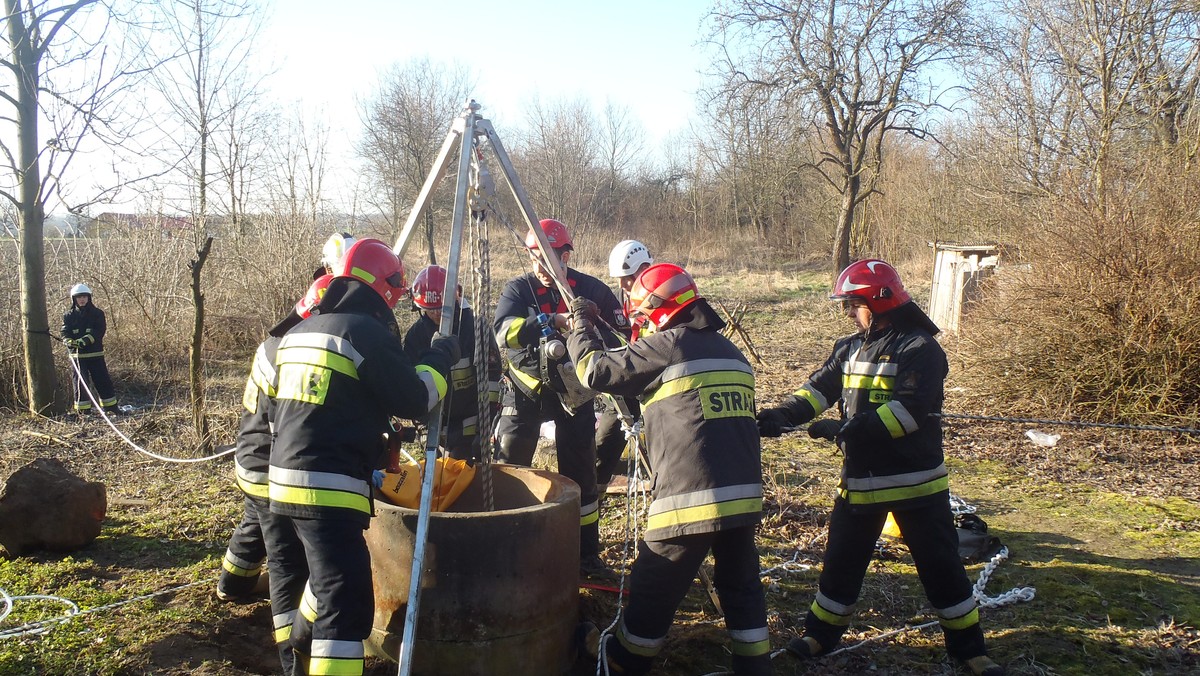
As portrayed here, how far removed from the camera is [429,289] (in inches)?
212

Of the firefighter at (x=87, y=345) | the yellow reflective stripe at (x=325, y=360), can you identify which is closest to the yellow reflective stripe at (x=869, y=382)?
the yellow reflective stripe at (x=325, y=360)

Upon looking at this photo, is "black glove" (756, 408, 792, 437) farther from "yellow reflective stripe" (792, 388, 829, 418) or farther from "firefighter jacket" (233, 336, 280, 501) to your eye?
"firefighter jacket" (233, 336, 280, 501)

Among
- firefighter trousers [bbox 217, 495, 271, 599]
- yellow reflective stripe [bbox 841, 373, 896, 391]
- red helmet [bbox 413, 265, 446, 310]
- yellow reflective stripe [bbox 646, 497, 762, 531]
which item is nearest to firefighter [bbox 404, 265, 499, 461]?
red helmet [bbox 413, 265, 446, 310]

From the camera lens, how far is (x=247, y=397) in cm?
415

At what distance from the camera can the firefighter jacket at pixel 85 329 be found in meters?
10.5

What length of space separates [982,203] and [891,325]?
15.0 metres

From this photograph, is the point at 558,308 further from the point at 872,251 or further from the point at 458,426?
the point at 872,251

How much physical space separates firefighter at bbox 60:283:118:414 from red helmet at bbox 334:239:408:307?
8.54m

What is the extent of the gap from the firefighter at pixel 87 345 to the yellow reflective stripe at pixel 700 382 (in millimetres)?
9372

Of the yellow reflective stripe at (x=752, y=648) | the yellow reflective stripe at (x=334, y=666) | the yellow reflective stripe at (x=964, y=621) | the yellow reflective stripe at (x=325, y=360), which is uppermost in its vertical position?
the yellow reflective stripe at (x=325, y=360)

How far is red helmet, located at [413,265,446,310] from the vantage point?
5.35m

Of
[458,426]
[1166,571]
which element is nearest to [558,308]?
[458,426]

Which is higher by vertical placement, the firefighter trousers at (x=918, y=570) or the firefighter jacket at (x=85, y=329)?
the firefighter jacket at (x=85, y=329)

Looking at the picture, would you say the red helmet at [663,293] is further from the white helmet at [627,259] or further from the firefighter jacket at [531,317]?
the white helmet at [627,259]
